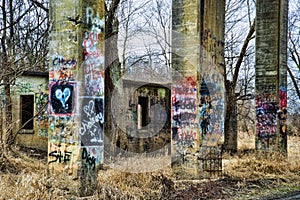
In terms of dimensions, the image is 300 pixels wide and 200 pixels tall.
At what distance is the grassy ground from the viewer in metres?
6.65

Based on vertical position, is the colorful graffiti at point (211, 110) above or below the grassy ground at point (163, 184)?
above

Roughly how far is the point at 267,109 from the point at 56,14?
A: 8322mm

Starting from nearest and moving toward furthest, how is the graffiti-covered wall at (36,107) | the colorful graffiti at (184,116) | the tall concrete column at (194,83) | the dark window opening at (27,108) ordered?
the tall concrete column at (194,83)
the colorful graffiti at (184,116)
the graffiti-covered wall at (36,107)
the dark window opening at (27,108)

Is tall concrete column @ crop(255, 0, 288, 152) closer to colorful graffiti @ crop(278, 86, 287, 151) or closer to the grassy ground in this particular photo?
colorful graffiti @ crop(278, 86, 287, 151)

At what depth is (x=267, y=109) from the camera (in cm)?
1315

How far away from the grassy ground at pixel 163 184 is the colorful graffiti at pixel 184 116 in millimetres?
796

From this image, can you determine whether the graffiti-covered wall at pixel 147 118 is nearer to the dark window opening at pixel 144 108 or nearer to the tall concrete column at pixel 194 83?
the dark window opening at pixel 144 108

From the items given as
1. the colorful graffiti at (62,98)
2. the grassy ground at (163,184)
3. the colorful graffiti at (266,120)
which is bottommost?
the grassy ground at (163,184)

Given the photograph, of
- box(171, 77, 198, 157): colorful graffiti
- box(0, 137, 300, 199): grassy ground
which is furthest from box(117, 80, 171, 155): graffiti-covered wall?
box(0, 137, 300, 199): grassy ground

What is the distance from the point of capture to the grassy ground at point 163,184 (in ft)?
21.8

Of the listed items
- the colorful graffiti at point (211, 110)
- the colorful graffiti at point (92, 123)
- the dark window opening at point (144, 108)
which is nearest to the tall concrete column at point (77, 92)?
the colorful graffiti at point (92, 123)

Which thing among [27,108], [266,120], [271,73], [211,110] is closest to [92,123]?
[211,110]

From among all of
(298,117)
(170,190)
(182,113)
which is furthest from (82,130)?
(298,117)

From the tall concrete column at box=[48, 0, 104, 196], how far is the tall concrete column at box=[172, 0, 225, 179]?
113 inches
